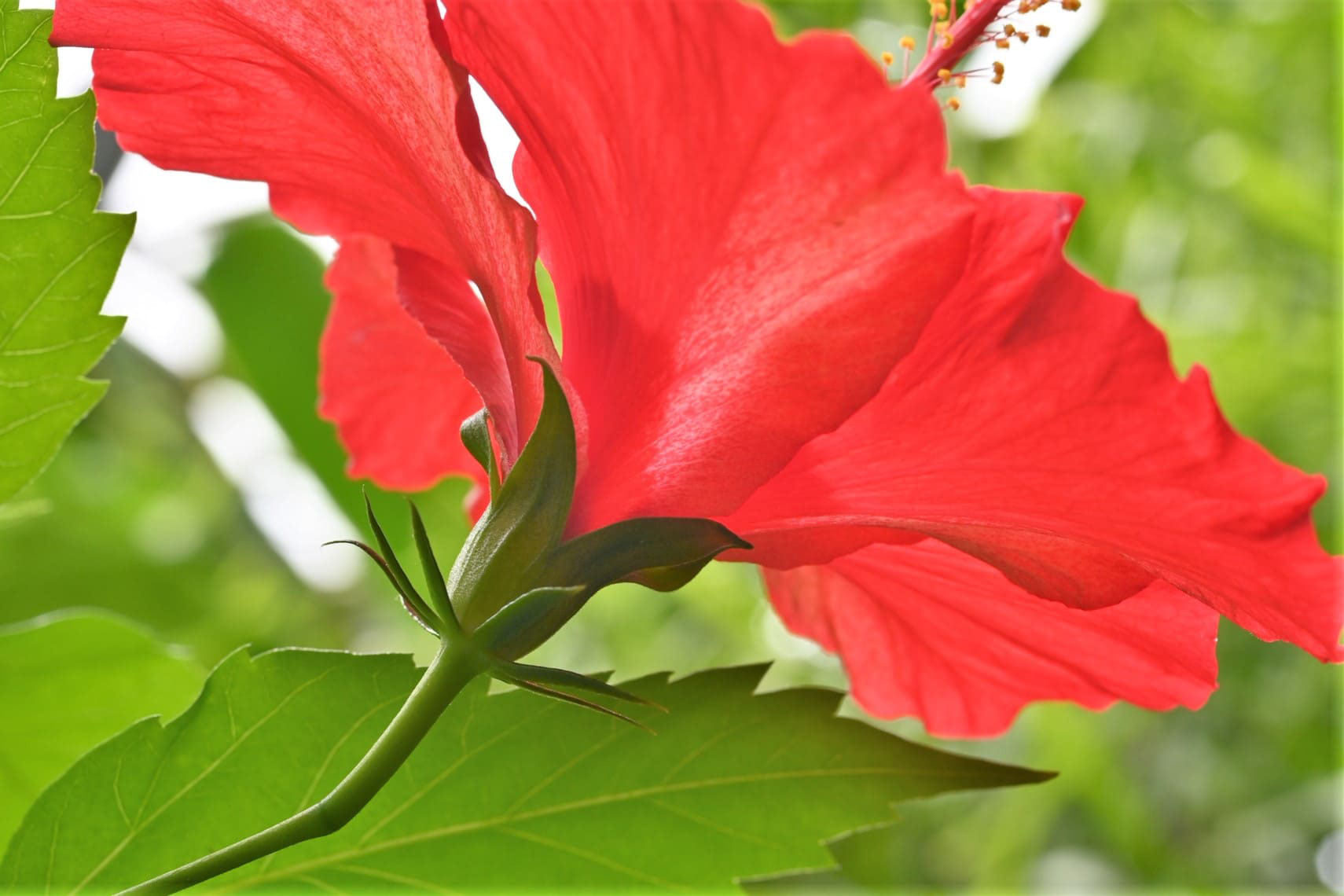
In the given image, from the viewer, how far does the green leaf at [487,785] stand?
0.28 m

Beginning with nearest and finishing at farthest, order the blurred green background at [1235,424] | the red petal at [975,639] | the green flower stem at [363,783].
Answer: the green flower stem at [363,783] < the red petal at [975,639] < the blurred green background at [1235,424]

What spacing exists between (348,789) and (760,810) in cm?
11

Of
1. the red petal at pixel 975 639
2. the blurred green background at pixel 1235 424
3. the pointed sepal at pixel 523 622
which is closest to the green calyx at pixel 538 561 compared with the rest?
the pointed sepal at pixel 523 622

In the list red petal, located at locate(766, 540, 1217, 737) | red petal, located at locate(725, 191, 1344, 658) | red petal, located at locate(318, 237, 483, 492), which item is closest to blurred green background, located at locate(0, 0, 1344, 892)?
red petal, located at locate(318, 237, 483, 492)

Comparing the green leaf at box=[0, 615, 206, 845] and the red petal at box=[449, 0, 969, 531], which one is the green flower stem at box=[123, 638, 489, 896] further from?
the green leaf at box=[0, 615, 206, 845]

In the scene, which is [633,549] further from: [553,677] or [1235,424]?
[1235,424]


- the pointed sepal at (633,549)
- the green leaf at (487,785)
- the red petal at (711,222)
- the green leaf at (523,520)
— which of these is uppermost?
the red petal at (711,222)

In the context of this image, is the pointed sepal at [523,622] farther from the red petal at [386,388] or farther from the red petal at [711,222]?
the red petal at [386,388]

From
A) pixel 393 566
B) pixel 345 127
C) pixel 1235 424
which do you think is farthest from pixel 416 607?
pixel 1235 424

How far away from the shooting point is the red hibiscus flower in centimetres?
26

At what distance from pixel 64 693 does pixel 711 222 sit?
263mm

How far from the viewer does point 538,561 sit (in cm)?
28

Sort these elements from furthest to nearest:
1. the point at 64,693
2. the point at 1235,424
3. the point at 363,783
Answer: the point at 1235,424 → the point at 64,693 → the point at 363,783

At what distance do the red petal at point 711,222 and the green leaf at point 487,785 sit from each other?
0.19 feet
